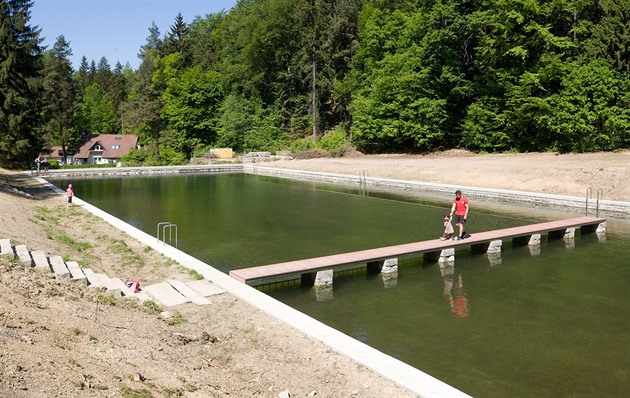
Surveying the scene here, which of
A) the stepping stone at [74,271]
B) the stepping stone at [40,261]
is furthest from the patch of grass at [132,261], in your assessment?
the stepping stone at [40,261]

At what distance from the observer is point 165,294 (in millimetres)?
11891

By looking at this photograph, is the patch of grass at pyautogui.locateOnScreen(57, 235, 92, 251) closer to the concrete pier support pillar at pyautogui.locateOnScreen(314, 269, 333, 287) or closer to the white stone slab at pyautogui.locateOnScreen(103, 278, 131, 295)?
the white stone slab at pyautogui.locateOnScreen(103, 278, 131, 295)

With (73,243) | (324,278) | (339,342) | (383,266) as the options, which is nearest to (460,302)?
(383,266)

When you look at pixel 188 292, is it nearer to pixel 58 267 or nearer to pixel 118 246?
pixel 58 267

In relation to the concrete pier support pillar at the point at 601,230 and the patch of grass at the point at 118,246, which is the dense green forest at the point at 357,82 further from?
the patch of grass at the point at 118,246

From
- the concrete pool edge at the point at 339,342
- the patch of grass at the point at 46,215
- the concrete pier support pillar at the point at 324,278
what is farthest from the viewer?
the patch of grass at the point at 46,215

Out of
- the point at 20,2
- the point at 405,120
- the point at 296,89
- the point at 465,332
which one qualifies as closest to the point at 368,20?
the point at 405,120

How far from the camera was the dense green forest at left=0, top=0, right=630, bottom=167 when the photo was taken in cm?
3872

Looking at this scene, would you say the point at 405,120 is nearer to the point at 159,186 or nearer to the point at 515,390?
the point at 159,186

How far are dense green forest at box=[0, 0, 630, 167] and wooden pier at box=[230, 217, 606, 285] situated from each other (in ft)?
71.9

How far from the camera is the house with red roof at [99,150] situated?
80812mm

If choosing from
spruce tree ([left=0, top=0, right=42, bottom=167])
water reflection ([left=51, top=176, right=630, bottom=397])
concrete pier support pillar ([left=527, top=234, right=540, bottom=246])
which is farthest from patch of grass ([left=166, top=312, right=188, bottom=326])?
spruce tree ([left=0, top=0, right=42, bottom=167])

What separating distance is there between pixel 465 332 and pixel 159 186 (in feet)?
121

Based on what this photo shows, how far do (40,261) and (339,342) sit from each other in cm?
790
